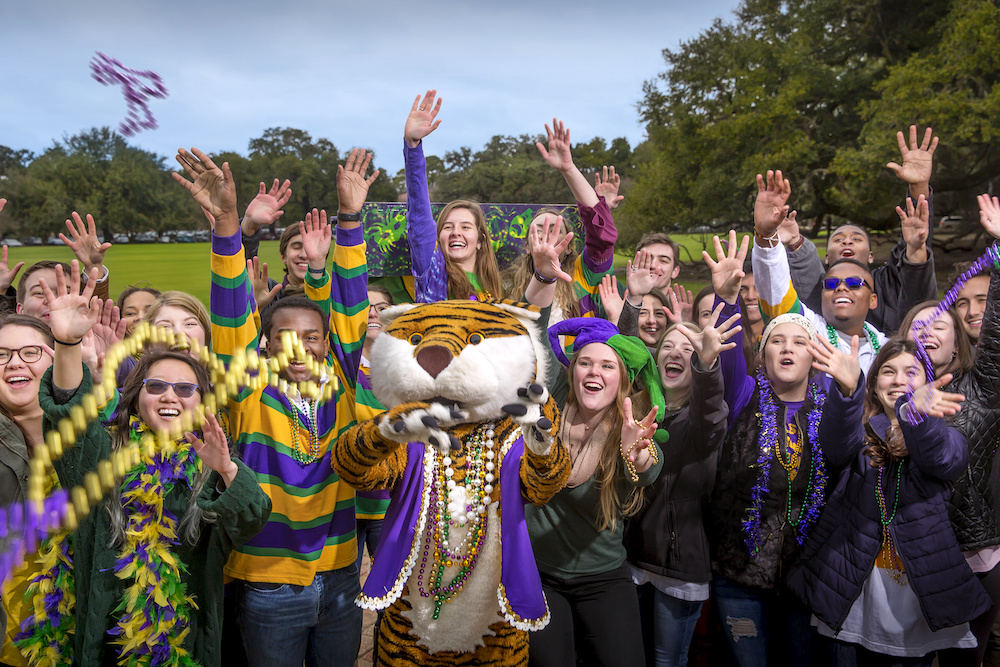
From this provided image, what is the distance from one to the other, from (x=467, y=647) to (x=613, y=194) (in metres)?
2.55

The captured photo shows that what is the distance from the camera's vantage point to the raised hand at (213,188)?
7.66 feet

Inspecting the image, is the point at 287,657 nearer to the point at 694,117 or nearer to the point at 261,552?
the point at 261,552

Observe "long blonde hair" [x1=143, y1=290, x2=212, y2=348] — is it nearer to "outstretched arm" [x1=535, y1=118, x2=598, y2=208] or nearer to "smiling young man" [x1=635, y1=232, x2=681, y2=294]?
"outstretched arm" [x1=535, y1=118, x2=598, y2=208]

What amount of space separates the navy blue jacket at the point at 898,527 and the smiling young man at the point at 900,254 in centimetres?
138

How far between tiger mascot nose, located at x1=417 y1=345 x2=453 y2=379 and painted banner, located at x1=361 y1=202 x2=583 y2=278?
5.87 feet

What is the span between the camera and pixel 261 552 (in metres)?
2.28

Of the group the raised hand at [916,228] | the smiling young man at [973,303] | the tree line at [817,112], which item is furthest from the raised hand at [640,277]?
the tree line at [817,112]

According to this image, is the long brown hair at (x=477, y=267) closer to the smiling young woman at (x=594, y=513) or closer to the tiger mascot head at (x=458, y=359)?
the smiling young woman at (x=594, y=513)

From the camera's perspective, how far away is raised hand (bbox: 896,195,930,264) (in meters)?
3.49

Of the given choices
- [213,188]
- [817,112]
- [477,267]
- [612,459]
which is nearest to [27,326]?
[213,188]

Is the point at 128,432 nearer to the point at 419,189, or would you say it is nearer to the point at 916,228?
the point at 419,189

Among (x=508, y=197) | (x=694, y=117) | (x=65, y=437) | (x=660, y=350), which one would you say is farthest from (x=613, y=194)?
(x=508, y=197)

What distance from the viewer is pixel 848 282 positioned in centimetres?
337

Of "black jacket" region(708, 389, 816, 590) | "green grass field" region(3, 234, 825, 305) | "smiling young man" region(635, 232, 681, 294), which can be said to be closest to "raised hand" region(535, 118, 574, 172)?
"smiling young man" region(635, 232, 681, 294)
